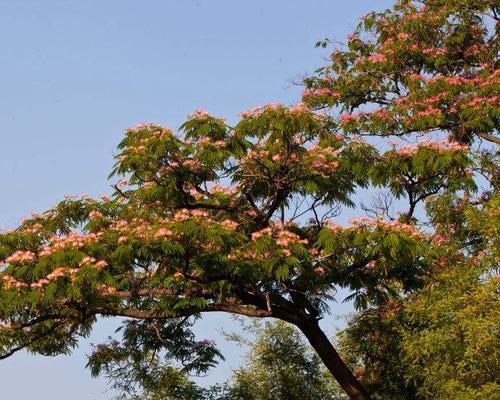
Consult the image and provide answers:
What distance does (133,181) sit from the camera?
59.3 feet

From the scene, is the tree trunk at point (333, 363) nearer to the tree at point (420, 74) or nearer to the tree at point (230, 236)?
the tree at point (230, 236)

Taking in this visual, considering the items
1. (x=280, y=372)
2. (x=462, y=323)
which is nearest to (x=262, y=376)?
(x=280, y=372)

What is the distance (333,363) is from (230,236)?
5.36 meters

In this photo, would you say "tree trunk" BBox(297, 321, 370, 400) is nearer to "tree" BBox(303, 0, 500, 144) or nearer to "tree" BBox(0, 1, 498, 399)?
"tree" BBox(0, 1, 498, 399)

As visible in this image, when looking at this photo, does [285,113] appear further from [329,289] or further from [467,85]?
[467,85]

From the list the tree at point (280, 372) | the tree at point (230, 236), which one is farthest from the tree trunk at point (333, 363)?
the tree at point (280, 372)

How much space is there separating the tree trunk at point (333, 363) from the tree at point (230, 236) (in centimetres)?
4

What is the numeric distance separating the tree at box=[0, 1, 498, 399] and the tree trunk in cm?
4

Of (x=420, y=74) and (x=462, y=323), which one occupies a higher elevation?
(x=420, y=74)

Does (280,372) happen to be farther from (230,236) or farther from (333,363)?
(230,236)

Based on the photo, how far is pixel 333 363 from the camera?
63.2 ft

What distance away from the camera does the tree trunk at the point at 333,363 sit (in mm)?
19000

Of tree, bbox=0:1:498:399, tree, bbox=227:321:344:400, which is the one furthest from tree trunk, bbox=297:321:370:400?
tree, bbox=227:321:344:400

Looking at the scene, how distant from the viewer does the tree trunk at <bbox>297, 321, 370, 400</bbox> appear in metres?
19.0
